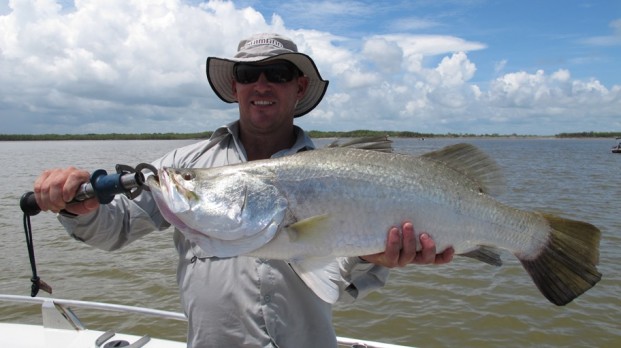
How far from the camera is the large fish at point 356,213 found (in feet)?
8.54

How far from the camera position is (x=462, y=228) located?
9.53 feet

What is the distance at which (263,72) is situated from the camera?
3754mm

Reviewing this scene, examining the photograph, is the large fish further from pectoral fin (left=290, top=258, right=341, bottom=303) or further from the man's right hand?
the man's right hand

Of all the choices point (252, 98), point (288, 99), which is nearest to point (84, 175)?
point (252, 98)

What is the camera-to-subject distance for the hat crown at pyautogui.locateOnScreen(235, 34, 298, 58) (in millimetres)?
3717

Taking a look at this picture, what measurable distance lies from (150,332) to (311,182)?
6.61 meters

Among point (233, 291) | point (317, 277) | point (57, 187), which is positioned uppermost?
point (57, 187)

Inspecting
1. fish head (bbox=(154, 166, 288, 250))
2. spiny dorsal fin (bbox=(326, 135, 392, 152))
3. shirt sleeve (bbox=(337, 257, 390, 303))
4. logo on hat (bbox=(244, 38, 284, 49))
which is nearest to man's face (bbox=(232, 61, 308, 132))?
logo on hat (bbox=(244, 38, 284, 49))

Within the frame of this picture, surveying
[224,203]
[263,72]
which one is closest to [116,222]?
[224,203]

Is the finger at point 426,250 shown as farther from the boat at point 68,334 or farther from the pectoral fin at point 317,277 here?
the boat at point 68,334

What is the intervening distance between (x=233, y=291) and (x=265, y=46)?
1927 millimetres

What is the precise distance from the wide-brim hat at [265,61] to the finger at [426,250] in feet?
5.84

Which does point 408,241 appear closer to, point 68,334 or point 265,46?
point 265,46

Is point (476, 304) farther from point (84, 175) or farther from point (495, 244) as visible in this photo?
point (84, 175)
